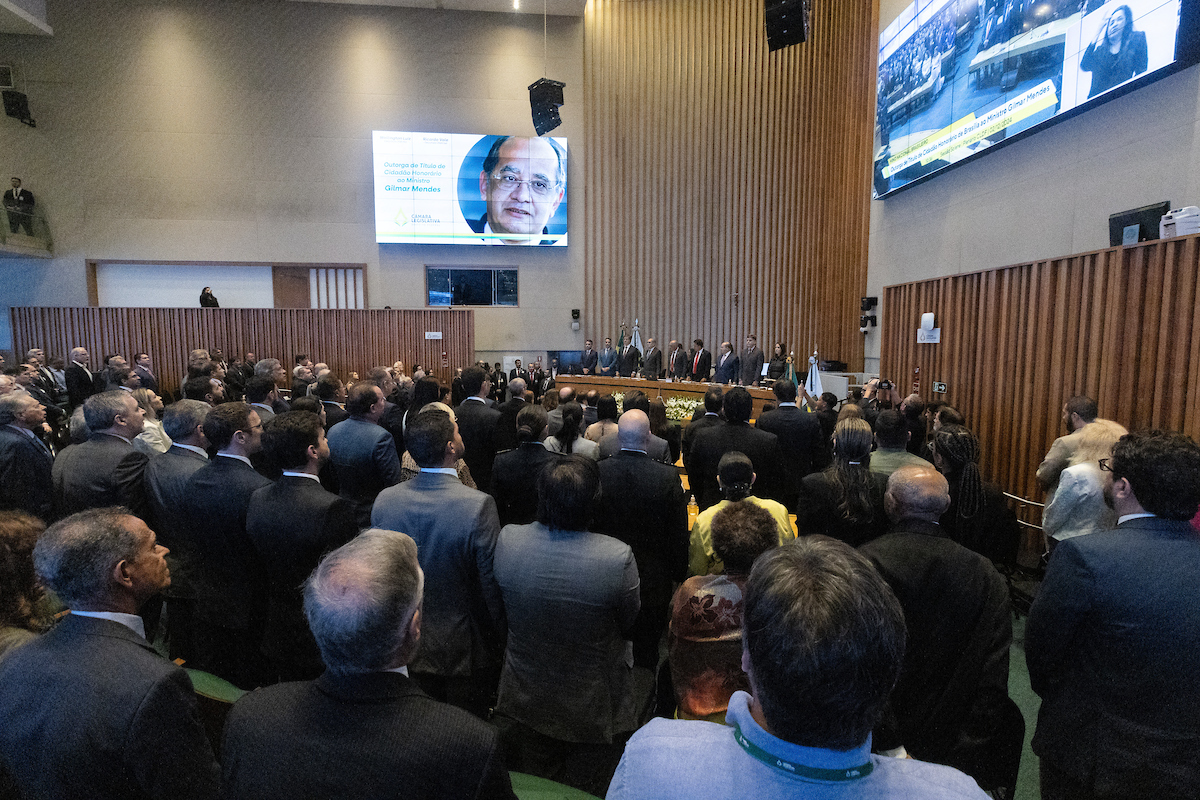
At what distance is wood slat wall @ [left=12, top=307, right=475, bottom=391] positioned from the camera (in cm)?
1184

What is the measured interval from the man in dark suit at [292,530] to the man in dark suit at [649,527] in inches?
41.1

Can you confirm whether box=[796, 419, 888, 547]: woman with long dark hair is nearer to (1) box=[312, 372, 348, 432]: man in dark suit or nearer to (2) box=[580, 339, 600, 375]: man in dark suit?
(1) box=[312, 372, 348, 432]: man in dark suit

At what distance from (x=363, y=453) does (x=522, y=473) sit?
0.86 metres

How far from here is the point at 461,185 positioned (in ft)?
43.1

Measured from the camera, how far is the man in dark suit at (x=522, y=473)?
3.20 metres

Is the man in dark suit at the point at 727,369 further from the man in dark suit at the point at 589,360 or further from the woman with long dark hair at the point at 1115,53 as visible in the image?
the woman with long dark hair at the point at 1115,53

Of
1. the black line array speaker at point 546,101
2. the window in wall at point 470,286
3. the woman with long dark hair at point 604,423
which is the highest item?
the black line array speaker at point 546,101

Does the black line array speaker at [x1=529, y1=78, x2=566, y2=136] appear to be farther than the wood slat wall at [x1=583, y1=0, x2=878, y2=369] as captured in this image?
No

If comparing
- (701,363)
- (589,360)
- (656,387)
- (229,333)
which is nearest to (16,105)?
(229,333)

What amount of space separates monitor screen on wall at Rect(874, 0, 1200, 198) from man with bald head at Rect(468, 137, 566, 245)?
657 cm

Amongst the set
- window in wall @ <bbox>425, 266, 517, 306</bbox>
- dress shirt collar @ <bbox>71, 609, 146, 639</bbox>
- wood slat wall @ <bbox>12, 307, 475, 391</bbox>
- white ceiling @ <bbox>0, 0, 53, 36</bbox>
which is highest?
white ceiling @ <bbox>0, 0, 53, 36</bbox>

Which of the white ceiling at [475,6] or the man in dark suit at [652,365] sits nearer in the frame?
the man in dark suit at [652,365]

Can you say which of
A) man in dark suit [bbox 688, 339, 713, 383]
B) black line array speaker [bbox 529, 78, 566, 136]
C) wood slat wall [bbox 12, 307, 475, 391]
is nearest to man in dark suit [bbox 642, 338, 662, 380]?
man in dark suit [bbox 688, 339, 713, 383]

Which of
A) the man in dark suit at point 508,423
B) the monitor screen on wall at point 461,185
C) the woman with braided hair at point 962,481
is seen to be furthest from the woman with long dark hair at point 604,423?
the monitor screen on wall at point 461,185
